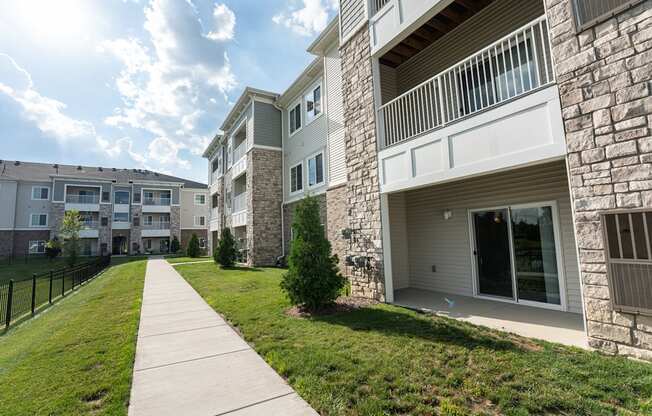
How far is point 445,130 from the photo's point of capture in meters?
6.00

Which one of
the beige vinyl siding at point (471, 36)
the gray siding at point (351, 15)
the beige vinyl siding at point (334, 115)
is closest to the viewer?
the beige vinyl siding at point (471, 36)

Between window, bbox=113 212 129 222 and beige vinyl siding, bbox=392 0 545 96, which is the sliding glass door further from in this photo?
window, bbox=113 212 129 222

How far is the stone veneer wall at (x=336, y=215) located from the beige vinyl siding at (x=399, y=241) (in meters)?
1.78

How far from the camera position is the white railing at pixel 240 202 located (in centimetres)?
1823

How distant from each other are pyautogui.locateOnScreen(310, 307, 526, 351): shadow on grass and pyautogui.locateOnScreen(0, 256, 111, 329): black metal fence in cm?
814

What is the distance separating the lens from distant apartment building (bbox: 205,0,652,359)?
3.67 meters

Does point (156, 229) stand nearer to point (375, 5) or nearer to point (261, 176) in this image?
point (261, 176)

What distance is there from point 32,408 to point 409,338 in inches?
184

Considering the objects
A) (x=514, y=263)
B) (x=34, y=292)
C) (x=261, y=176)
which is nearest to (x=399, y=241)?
(x=514, y=263)

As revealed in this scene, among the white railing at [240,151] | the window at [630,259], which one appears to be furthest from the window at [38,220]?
the window at [630,259]

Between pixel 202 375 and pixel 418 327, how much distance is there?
142 inches

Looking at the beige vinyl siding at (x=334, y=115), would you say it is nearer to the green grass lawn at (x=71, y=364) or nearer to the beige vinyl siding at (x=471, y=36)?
the beige vinyl siding at (x=471, y=36)

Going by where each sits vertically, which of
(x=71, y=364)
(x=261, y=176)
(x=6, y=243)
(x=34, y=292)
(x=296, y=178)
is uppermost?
(x=261, y=176)

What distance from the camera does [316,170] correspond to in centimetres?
1342
